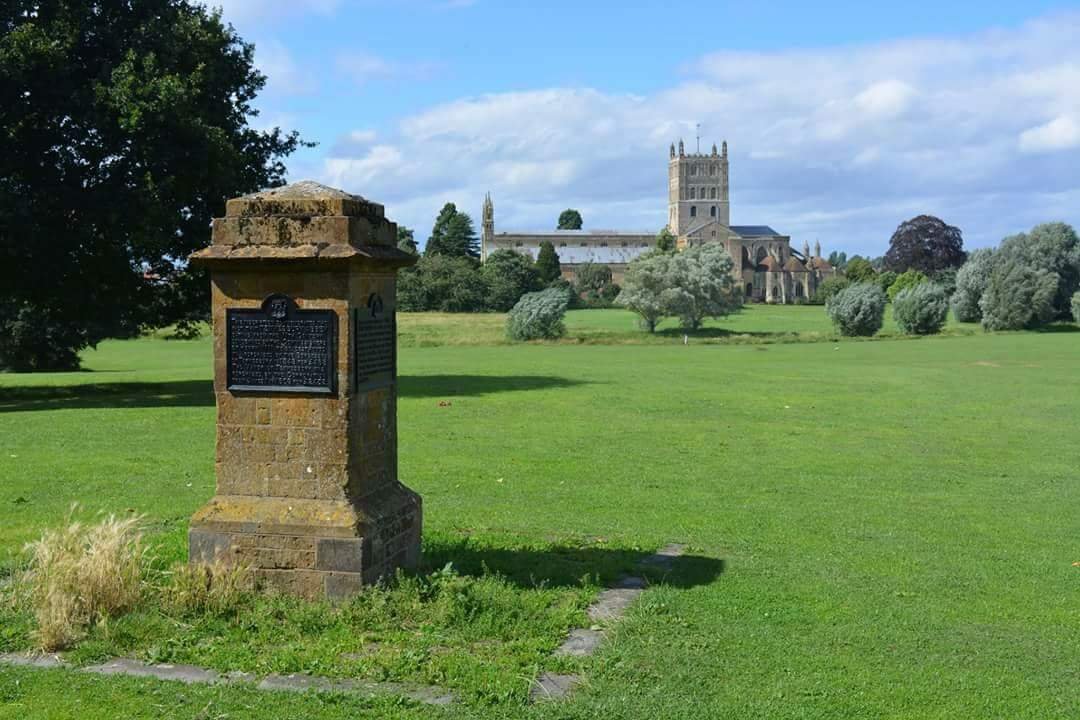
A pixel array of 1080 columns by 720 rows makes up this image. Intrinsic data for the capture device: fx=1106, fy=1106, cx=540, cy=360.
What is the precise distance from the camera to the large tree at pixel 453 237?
132250 millimetres

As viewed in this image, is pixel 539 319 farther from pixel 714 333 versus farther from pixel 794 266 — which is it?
pixel 794 266

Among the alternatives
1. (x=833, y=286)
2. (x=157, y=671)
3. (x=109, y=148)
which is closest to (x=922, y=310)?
(x=109, y=148)

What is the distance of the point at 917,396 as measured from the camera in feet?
92.7

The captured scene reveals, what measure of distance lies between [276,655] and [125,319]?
81.4 ft

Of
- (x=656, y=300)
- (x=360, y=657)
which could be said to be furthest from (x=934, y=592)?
(x=656, y=300)

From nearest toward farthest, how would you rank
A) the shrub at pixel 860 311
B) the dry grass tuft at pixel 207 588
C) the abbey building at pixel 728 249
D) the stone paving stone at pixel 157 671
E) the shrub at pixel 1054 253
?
the stone paving stone at pixel 157 671, the dry grass tuft at pixel 207 588, the shrub at pixel 860 311, the shrub at pixel 1054 253, the abbey building at pixel 728 249

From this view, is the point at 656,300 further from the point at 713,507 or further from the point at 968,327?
the point at 713,507

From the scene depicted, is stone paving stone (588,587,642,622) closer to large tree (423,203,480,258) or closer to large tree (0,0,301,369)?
large tree (0,0,301,369)

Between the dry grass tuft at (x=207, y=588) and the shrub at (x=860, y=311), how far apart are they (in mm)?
62568

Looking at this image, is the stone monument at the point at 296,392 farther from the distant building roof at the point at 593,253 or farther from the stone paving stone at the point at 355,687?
the distant building roof at the point at 593,253

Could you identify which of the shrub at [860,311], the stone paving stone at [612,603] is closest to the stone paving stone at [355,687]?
the stone paving stone at [612,603]

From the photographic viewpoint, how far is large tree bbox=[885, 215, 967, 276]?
12900cm

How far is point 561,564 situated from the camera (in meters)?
9.53

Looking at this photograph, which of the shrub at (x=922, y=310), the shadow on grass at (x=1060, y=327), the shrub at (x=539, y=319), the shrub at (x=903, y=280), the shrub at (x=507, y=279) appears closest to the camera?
the shrub at (x=539, y=319)
